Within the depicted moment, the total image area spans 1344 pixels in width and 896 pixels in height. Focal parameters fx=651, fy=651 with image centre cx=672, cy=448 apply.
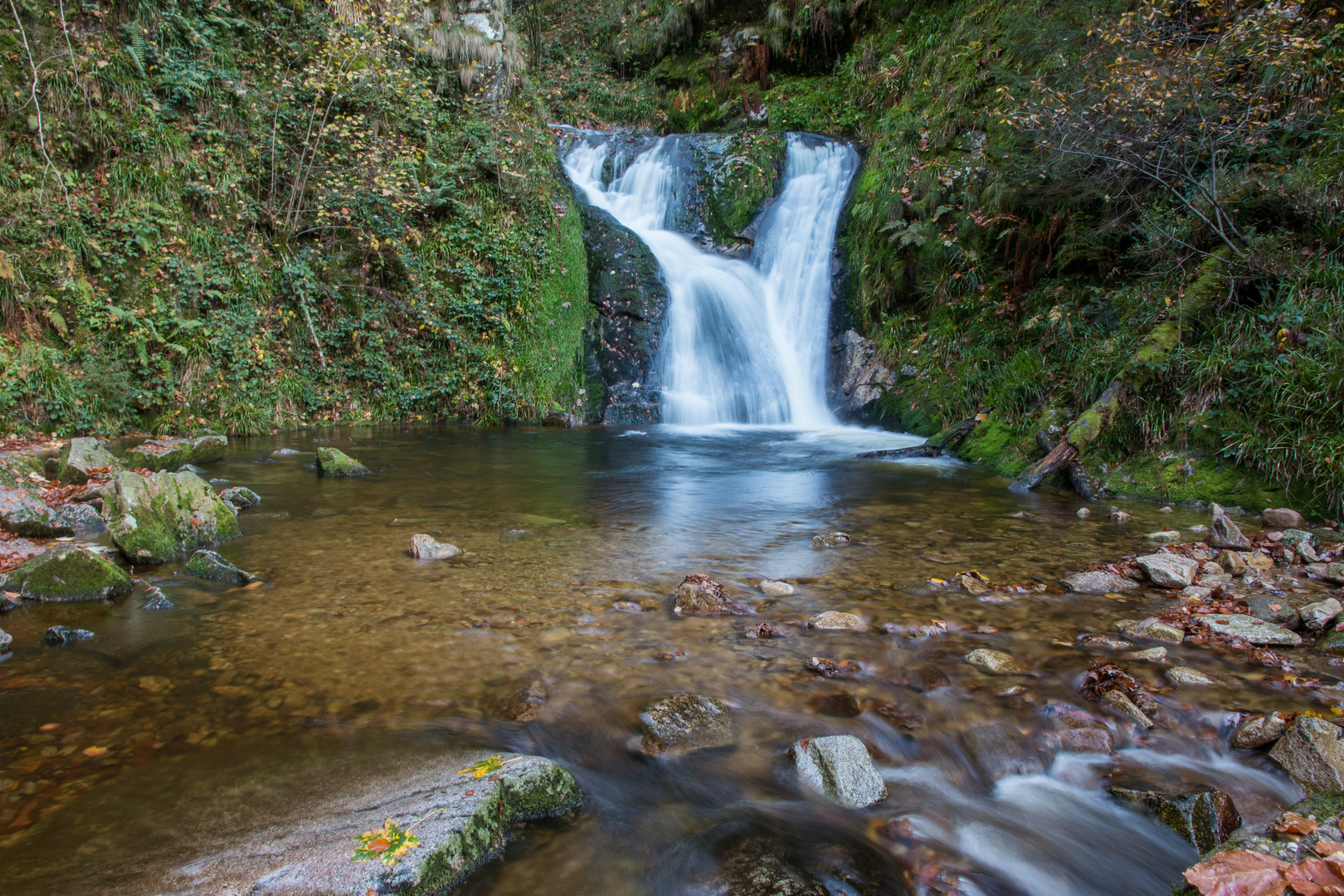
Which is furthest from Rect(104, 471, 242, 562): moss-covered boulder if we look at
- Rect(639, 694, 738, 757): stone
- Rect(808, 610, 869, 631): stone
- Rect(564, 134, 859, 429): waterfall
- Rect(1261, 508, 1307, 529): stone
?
Rect(564, 134, 859, 429): waterfall

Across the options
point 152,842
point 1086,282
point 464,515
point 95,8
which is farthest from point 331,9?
point 152,842

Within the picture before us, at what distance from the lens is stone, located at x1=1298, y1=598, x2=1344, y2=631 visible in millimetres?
3223

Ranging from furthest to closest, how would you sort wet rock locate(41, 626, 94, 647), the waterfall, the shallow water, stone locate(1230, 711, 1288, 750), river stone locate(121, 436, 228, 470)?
the waterfall → river stone locate(121, 436, 228, 470) → wet rock locate(41, 626, 94, 647) → stone locate(1230, 711, 1288, 750) → the shallow water

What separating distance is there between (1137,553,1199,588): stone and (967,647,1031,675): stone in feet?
5.19

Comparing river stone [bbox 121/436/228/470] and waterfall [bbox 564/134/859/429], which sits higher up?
waterfall [bbox 564/134/859/429]

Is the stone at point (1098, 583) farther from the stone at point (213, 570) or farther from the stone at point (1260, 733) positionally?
the stone at point (213, 570)

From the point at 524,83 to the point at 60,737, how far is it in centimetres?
1616

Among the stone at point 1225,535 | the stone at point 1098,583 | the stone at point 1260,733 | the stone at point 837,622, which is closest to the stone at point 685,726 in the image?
the stone at point 837,622

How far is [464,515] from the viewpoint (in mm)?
5852

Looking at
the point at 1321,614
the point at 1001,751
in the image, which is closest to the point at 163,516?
the point at 1001,751

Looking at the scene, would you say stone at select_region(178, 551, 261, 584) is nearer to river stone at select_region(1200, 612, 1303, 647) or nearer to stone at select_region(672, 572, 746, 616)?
stone at select_region(672, 572, 746, 616)

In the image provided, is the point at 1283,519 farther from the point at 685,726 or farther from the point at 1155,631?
the point at 685,726

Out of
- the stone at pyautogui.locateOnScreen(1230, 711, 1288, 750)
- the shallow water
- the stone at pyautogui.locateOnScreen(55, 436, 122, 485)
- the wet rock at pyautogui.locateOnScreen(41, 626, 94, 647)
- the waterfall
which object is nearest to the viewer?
the shallow water

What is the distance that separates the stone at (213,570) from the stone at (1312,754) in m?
5.04
